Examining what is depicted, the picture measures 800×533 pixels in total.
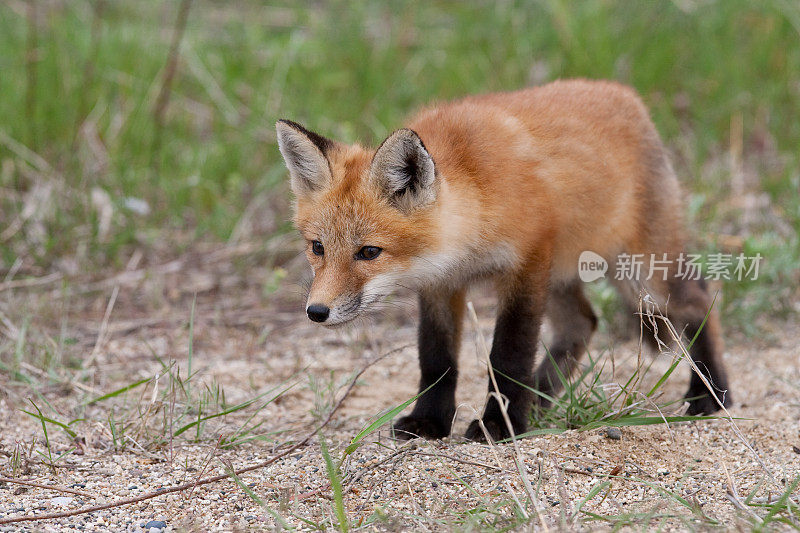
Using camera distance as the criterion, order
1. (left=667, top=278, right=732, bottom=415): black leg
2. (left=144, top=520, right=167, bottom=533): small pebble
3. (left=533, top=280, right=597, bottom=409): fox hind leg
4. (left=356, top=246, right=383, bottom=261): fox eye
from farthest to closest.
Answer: (left=533, top=280, right=597, bottom=409): fox hind leg → (left=667, top=278, right=732, bottom=415): black leg → (left=356, top=246, right=383, bottom=261): fox eye → (left=144, top=520, right=167, bottom=533): small pebble

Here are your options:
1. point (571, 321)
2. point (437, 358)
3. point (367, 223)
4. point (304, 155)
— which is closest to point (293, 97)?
point (571, 321)

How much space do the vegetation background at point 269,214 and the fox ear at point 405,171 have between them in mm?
881

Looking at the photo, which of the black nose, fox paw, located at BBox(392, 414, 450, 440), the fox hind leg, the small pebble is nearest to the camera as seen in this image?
the small pebble

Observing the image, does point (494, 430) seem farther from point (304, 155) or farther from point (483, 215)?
point (304, 155)

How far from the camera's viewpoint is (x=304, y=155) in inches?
141

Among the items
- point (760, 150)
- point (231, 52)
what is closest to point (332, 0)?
point (231, 52)

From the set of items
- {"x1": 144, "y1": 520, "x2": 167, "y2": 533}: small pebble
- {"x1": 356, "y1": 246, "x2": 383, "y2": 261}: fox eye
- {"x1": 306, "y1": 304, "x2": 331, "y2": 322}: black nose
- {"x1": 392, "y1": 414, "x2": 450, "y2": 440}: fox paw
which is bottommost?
{"x1": 392, "y1": 414, "x2": 450, "y2": 440}: fox paw

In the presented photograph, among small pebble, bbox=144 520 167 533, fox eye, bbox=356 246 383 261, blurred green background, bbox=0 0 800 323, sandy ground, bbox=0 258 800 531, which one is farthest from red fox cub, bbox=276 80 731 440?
blurred green background, bbox=0 0 800 323

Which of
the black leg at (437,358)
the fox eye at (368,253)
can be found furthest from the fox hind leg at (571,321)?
the fox eye at (368,253)

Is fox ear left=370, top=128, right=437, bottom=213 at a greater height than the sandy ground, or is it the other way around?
fox ear left=370, top=128, right=437, bottom=213

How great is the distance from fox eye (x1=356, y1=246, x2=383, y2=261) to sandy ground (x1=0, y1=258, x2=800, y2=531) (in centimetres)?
51

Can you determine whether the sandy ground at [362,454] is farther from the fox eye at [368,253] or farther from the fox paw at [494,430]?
the fox eye at [368,253]

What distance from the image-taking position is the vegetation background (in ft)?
10.8

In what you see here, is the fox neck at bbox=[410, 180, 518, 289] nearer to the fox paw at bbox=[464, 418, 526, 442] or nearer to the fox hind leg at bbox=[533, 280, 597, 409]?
the fox paw at bbox=[464, 418, 526, 442]
